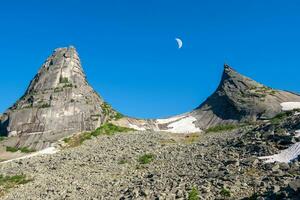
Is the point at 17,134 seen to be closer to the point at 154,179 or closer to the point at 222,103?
the point at 222,103

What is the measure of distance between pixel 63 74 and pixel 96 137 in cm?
2511

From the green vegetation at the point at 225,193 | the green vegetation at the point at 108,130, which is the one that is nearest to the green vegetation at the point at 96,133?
the green vegetation at the point at 108,130

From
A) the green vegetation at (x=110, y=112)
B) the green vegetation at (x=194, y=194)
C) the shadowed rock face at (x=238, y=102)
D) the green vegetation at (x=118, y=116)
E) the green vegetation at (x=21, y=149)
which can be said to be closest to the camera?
the green vegetation at (x=194, y=194)

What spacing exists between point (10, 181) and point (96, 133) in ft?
98.3

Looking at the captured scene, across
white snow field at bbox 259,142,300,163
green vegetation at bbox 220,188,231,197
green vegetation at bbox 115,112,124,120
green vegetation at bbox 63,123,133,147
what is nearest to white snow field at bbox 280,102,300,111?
green vegetation at bbox 63,123,133,147

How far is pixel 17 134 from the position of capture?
285 ft

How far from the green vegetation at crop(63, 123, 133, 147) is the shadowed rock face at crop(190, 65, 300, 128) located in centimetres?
1833

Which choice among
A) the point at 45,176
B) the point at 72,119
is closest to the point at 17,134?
the point at 72,119

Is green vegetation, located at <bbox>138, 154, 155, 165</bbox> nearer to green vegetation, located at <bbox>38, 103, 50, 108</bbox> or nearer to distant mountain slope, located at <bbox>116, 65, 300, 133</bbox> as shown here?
distant mountain slope, located at <bbox>116, 65, 300, 133</bbox>

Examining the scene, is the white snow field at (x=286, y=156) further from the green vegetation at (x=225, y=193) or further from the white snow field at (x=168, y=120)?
the white snow field at (x=168, y=120)

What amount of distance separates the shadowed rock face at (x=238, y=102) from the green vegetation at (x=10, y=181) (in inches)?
1845

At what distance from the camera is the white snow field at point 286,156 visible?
36103mm

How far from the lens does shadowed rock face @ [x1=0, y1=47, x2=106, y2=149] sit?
86.2 metres

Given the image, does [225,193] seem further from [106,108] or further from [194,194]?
[106,108]
